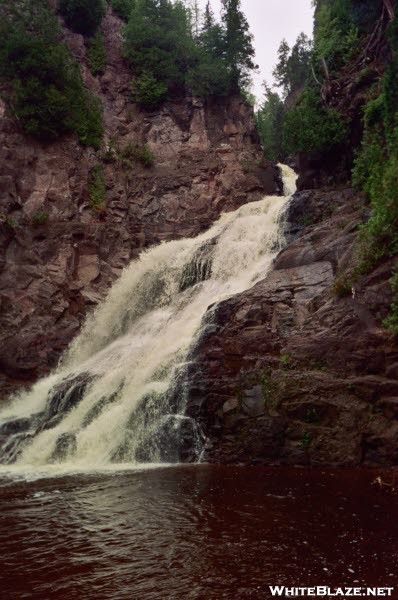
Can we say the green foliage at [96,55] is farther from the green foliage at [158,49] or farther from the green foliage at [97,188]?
the green foliage at [97,188]

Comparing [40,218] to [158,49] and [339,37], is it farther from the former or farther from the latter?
[158,49]

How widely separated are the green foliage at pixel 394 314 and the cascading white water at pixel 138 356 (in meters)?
4.75

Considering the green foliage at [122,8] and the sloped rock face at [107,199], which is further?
the green foliage at [122,8]

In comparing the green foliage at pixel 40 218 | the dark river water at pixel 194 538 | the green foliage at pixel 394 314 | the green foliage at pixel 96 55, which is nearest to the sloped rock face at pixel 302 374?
the green foliage at pixel 394 314

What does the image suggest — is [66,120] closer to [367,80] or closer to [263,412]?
[367,80]

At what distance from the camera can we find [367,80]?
60.0ft

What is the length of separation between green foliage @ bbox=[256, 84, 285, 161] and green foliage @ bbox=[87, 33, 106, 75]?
1374 cm

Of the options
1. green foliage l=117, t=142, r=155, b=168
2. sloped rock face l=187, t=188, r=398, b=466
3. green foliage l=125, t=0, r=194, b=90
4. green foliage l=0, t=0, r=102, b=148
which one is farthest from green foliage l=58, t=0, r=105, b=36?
sloped rock face l=187, t=188, r=398, b=466

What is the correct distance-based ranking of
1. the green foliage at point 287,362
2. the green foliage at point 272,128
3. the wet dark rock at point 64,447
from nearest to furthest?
the green foliage at point 287,362
the wet dark rock at point 64,447
the green foliage at point 272,128

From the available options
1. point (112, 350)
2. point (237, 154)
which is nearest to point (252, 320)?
point (112, 350)

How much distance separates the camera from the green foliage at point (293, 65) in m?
42.4

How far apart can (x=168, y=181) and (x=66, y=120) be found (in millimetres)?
6143

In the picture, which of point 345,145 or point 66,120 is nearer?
point 345,145

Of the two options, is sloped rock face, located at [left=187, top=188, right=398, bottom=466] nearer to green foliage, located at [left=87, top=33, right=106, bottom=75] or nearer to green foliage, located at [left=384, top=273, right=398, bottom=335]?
green foliage, located at [left=384, top=273, right=398, bottom=335]
